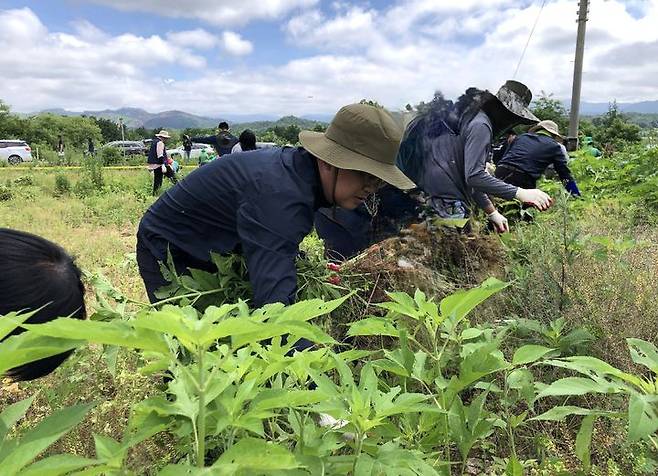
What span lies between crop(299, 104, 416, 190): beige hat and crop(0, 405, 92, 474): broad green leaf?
1.23m

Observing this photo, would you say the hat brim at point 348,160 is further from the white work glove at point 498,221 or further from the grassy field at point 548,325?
the white work glove at point 498,221

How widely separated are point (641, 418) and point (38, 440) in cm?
74

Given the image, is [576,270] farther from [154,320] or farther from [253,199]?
[154,320]

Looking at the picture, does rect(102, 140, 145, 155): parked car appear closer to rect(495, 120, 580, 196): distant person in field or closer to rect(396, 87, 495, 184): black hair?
rect(495, 120, 580, 196): distant person in field

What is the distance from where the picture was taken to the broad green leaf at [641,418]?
734 mm

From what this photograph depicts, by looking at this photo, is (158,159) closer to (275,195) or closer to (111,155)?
(275,195)

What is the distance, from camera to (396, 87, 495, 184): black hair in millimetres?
2955

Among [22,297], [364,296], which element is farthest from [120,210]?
[22,297]

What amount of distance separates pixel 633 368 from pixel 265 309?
5.02 feet

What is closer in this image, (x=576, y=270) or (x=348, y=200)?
(x=348, y=200)

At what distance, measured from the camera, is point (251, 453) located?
1.93 feet

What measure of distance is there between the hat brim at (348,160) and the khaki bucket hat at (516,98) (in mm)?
1761

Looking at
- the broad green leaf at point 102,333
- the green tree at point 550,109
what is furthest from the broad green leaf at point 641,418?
the green tree at point 550,109

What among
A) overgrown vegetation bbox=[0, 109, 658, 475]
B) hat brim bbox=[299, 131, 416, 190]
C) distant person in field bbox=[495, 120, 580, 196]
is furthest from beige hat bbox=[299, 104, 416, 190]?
distant person in field bbox=[495, 120, 580, 196]
